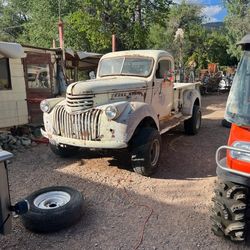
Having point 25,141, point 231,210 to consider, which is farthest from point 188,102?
point 231,210

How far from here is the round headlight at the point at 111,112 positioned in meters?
5.04

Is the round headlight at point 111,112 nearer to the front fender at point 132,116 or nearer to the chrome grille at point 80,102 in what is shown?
the front fender at point 132,116

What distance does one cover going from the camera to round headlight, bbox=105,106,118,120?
16.5 feet

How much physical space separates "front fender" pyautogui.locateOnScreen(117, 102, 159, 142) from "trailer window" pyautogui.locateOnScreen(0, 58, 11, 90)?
493 centimetres

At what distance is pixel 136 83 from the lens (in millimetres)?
6164

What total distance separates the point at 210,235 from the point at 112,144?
2.04 metres

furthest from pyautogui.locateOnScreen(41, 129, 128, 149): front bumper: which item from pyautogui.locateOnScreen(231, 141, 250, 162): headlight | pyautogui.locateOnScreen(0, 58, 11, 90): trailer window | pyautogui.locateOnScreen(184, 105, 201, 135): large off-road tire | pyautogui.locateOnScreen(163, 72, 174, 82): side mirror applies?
pyautogui.locateOnScreen(0, 58, 11, 90): trailer window

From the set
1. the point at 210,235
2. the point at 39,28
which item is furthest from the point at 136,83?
the point at 39,28

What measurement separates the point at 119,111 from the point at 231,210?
2.46 m

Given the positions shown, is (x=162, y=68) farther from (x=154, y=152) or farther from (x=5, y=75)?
(x=5, y=75)

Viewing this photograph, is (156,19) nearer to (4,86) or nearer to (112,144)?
(4,86)

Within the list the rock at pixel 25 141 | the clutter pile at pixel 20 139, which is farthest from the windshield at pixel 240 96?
the rock at pixel 25 141

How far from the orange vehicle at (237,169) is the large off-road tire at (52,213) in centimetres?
158

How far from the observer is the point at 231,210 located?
3139 millimetres
